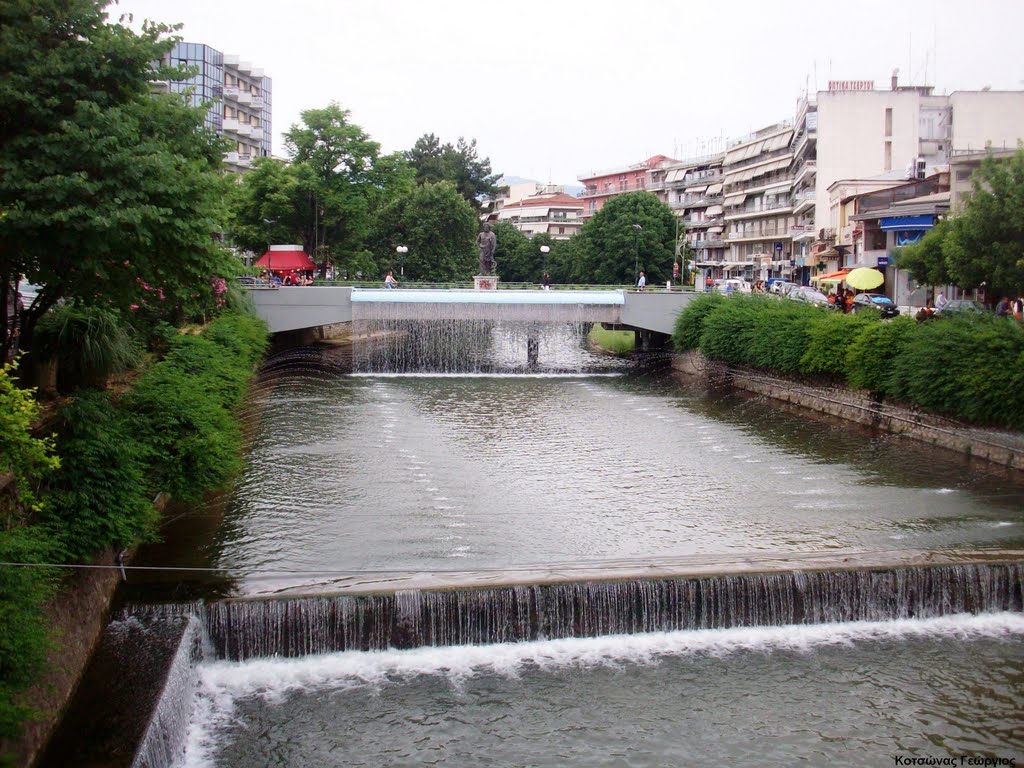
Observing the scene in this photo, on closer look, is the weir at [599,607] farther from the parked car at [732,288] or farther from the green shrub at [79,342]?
the parked car at [732,288]

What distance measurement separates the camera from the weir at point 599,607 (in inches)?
521

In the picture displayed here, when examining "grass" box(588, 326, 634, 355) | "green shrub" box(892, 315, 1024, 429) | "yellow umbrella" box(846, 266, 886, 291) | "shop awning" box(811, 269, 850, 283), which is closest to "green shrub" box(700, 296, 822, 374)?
"yellow umbrella" box(846, 266, 886, 291)

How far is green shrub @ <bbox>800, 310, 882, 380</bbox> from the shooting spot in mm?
29984

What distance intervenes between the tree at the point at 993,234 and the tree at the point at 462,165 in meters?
58.4

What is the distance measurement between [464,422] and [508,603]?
1523 cm

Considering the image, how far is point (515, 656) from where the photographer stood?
1332 cm

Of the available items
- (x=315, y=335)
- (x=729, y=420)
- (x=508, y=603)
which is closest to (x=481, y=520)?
(x=508, y=603)

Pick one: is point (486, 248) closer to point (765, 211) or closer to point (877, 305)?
point (877, 305)

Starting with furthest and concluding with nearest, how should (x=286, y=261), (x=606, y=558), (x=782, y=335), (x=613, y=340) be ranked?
(x=613, y=340), (x=286, y=261), (x=782, y=335), (x=606, y=558)

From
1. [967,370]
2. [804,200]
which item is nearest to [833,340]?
[967,370]

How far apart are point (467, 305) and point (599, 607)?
28140 millimetres

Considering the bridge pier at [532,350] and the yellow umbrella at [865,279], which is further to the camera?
the bridge pier at [532,350]

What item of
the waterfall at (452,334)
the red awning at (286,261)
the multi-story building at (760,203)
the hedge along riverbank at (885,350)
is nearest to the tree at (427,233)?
the red awning at (286,261)

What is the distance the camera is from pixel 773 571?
47.9 ft
